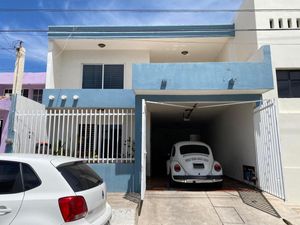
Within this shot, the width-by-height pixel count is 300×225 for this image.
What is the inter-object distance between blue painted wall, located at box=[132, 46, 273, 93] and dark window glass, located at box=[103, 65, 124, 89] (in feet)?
14.1

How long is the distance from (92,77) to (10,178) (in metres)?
10.3

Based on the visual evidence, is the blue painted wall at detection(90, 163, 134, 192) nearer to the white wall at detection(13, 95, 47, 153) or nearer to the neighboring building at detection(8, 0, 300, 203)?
the neighboring building at detection(8, 0, 300, 203)

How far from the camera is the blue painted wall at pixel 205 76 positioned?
922 centimetres


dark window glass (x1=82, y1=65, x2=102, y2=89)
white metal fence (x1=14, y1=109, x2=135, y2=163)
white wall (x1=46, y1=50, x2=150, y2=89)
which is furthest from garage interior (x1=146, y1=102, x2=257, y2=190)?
dark window glass (x1=82, y1=65, x2=102, y2=89)

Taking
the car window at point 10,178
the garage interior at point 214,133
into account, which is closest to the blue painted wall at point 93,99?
the garage interior at point 214,133

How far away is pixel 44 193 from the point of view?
3.65m

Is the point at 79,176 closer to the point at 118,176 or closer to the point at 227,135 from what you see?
the point at 118,176

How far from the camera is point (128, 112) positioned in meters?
10.3

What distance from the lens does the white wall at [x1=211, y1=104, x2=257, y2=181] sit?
1032cm

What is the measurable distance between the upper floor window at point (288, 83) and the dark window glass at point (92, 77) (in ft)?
24.9

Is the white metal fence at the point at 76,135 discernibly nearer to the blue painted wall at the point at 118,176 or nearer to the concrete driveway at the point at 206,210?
the blue painted wall at the point at 118,176

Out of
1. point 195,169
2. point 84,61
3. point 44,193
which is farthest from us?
point 84,61

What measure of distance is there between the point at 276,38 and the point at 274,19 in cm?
90

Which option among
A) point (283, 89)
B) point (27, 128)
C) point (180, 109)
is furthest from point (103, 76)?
point (283, 89)
